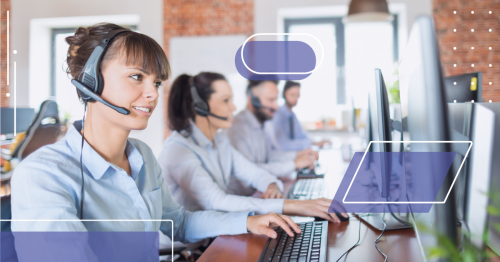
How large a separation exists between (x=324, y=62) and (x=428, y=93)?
14.4 ft

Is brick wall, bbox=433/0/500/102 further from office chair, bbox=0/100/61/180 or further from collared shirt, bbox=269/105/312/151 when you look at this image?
office chair, bbox=0/100/61/180

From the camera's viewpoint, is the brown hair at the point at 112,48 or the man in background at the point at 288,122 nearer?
the brown hair at the point at 112,48

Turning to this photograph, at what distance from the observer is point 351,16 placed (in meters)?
2.88

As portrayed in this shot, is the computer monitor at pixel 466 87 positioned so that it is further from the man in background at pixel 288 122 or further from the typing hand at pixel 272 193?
the man in background at pixel 288 122

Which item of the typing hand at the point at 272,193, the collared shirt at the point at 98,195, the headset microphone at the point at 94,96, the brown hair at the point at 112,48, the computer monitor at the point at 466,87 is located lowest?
the typing hand at the point at 272,193

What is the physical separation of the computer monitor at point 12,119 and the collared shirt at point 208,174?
638 millimetres

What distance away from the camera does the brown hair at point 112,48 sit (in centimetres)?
92

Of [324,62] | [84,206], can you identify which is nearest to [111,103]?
[84,206]

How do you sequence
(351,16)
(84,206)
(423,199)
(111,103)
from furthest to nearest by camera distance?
(351,16) < (111,103) < (84,206) < (423,199)

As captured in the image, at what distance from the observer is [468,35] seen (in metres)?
4.21

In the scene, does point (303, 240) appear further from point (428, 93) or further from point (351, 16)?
point (351, 16)

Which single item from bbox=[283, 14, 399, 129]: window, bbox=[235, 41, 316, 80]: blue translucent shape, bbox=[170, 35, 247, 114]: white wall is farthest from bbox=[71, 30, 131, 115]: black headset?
bbox=[283, 14, 399, 129]: window
